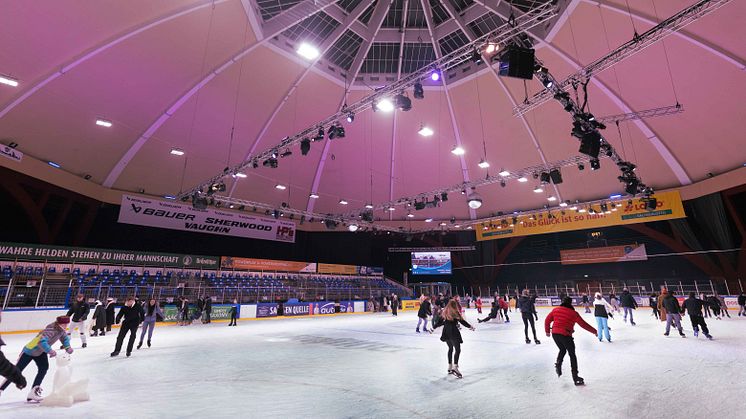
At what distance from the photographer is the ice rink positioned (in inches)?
182

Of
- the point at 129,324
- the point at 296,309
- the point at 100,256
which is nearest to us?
the point at 129,324

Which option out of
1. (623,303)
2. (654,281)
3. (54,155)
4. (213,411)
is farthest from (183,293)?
(654,281)

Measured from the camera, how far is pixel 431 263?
38.8 meters

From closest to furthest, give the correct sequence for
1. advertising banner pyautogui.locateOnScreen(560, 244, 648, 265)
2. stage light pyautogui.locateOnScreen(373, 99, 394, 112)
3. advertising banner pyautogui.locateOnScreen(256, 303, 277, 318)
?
stage light pyautogui.locateOnScreen(373, 99, 394, 112)
advertising banner pyautogui.locateOnScreen(256, 303, 277, 318)
advertising banner pyautogui.locateOnScreen(560, 244, 648, 265)

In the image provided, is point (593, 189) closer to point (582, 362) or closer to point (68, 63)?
point (582, 362)

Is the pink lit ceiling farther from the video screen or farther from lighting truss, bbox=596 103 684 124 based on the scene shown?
the video screen

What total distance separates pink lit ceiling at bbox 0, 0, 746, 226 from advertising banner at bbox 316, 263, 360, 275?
1004cm

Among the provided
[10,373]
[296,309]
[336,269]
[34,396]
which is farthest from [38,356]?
[336,269]

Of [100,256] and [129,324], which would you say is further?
[100,256]

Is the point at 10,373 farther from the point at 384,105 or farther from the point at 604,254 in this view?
the point at 604,254

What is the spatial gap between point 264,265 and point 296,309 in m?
6.10

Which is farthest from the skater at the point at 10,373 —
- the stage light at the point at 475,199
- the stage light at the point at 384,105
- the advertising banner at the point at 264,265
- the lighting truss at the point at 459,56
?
the advertising banner at the point at 264,265

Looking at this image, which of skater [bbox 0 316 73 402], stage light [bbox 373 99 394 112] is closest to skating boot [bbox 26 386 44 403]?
skater [bbox 0 316 73 402]

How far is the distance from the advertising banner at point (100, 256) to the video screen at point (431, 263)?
20.7 metres
